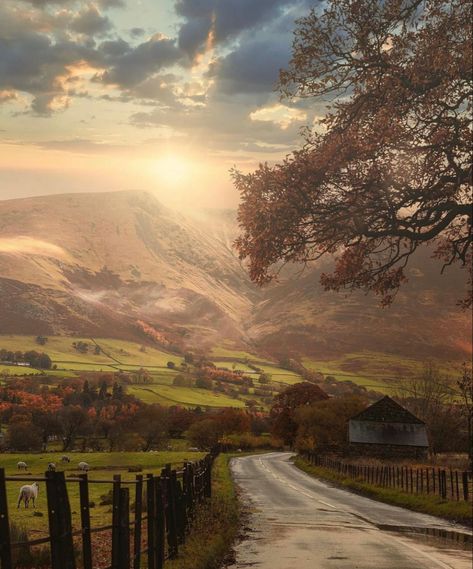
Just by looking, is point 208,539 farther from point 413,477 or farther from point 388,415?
point 388,415

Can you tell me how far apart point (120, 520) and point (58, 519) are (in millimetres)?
2734

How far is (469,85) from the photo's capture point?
13289 millimetres

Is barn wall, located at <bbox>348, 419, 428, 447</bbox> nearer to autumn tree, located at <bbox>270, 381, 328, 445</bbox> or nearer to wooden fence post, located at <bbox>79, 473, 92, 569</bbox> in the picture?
autumn tree, located at <bbox>270, 381, 328, 445</bbox>

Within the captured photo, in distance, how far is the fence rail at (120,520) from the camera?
908 centimetres

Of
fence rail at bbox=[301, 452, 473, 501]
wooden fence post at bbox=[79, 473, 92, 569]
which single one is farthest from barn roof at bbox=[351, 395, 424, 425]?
wooden fence post at bbox=[79, 473, 92, 569]

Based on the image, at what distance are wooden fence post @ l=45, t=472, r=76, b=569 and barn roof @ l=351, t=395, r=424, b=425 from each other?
8075 cm

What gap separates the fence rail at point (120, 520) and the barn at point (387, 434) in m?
65.8

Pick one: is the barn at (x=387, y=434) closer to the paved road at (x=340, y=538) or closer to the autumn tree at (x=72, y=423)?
the paved road at (x=340, y=538)

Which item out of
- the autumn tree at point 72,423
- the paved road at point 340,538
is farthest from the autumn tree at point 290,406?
the paved road at point 340,538

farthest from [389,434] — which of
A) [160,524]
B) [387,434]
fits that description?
[160,524]

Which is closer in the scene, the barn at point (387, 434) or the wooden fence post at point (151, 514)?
the wooden fence post at point (151, 514)

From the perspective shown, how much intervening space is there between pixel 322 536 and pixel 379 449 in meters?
65.9

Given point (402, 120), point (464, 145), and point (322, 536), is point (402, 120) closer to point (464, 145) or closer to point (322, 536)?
point (464, 145)

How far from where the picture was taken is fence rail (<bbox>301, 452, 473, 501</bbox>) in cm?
3559
